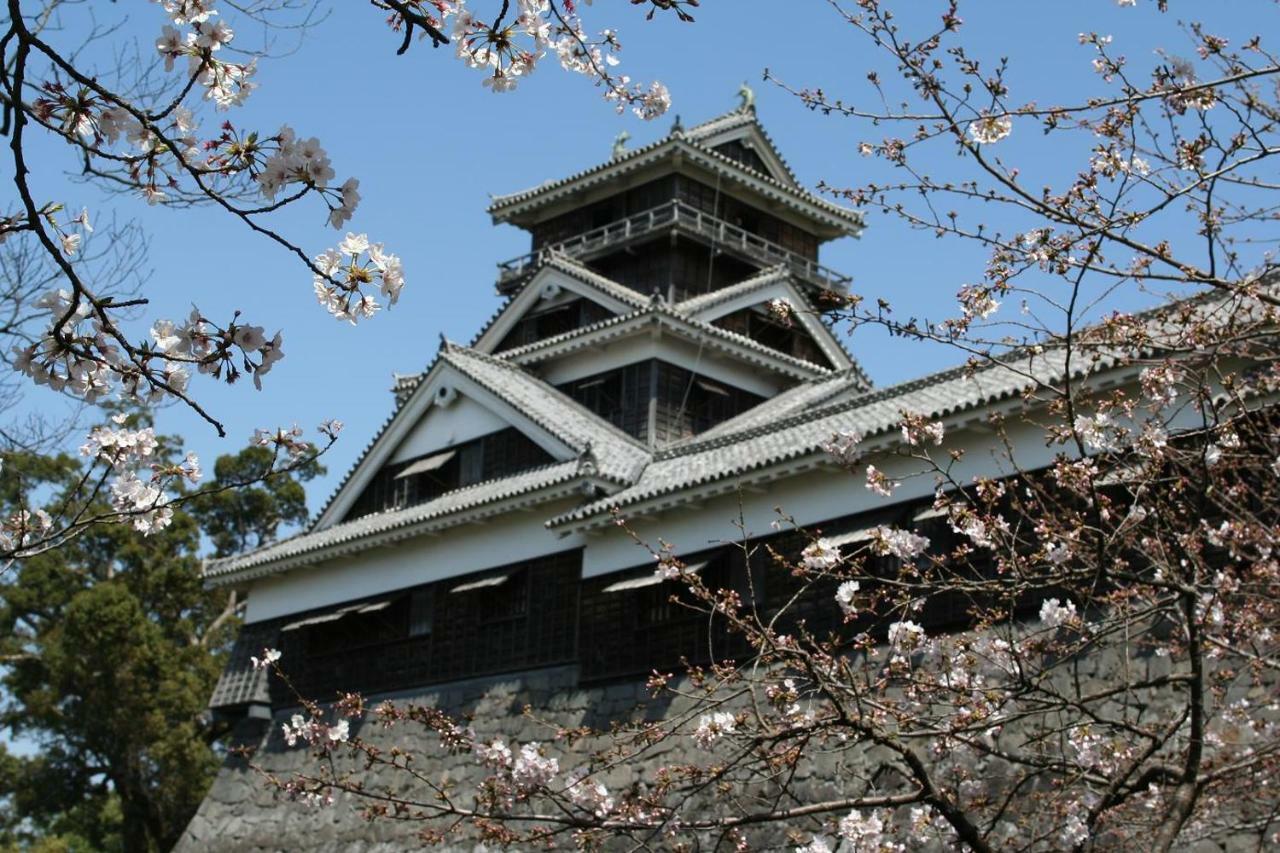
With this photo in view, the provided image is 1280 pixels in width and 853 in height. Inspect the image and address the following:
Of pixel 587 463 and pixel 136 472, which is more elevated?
pixel 587 463

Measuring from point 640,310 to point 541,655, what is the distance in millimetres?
6162

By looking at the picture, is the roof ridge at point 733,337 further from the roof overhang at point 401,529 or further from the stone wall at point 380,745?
the stone wall at point 380,745

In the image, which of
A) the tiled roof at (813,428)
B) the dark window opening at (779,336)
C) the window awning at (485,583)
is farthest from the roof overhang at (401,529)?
Answer: the dark window opening at (779,336)

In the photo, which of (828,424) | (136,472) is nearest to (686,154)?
(828,424)

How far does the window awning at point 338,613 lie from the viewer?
68.3ft

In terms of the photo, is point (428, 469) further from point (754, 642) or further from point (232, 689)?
point (754, 642)

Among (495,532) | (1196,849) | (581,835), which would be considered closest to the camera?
(581,835)

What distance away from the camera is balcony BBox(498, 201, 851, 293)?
25.7 meters

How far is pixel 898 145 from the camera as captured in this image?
7.89 metres

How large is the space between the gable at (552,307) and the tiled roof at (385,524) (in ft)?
16.0

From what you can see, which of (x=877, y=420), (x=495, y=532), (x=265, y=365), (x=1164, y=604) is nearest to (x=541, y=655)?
(x=495, y=532)

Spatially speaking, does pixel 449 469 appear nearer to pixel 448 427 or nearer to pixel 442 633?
pixel 448 427

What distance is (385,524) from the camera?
21000mm

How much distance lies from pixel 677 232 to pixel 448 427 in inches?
216
